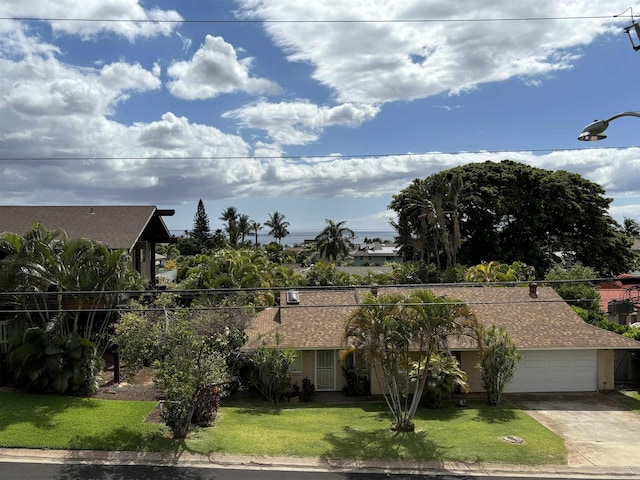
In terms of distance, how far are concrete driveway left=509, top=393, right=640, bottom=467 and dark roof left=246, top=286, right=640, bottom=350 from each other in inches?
90.8

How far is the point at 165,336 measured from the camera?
16.7m

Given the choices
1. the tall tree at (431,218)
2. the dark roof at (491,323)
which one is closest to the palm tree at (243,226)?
the tall tree at (431,218)

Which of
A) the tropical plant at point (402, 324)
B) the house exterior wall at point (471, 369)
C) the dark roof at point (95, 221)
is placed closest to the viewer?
the tropical plant at point (402, 324)

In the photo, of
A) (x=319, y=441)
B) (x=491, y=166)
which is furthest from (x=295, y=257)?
(x=319, y=441)

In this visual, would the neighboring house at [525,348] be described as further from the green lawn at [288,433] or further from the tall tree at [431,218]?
the tall tree at [431,218]

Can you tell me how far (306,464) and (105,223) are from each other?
709 inches

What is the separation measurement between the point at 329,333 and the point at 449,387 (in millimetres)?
5680

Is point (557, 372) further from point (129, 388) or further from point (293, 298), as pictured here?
point (129, 388)

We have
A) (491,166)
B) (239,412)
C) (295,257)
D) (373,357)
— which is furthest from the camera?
(295,257)

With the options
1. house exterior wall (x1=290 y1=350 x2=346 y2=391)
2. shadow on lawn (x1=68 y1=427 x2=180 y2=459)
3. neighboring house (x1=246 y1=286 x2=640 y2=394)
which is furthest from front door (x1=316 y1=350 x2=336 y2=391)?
shadow on lawn (x1=68 y1=427 x2=180 y2=459)

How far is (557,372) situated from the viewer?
23.7m

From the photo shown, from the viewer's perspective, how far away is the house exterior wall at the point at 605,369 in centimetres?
2369

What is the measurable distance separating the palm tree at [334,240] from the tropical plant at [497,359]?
2084 inches

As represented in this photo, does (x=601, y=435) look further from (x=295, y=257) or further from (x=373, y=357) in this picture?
(x=295, y=257)
